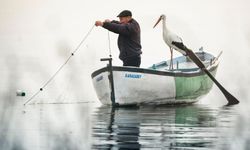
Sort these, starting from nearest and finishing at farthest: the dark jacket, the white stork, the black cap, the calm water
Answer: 1. the calm water
2. the dark jacket
3. the black cap
4. the white stork

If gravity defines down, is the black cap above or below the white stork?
above

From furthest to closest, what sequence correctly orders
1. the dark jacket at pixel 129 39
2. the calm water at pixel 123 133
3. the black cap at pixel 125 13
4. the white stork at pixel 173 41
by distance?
the white stork at pixel 173 41 < the black cap at pixel 125 13 < the dark jacket at pixel 129 39 < the calm water at pixel 123 133

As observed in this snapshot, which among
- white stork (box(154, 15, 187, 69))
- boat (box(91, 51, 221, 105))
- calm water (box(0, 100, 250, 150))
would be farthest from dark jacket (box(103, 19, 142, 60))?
calm water (box(0, 100, 250, 150))

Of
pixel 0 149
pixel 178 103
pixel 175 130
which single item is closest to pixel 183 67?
pixel 178 103

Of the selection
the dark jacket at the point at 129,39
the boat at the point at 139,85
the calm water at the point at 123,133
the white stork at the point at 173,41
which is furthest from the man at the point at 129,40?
the calm water at the point at 123,133

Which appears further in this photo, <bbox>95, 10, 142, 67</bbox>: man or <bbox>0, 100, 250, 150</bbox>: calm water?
<bbox>95, 10, 142, 67</bbox>: man

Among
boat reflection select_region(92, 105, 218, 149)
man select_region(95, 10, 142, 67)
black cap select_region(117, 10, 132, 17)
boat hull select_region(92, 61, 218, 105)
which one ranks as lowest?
boat reflection select_region(92, 105, 218, 149)

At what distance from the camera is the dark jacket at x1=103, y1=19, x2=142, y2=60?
1477cm

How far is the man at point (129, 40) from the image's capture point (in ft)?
48.7

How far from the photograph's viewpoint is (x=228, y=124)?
9.53m

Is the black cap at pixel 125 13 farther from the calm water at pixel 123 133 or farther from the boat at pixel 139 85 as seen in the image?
the calm water at pixel 123 133

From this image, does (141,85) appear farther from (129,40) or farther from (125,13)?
(125,13)

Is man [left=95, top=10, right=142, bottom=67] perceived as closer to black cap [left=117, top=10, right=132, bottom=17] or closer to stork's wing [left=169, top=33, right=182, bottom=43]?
black cap [left=117, top=10, right=132, bottom=17]

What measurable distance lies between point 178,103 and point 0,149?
10.9 metres
